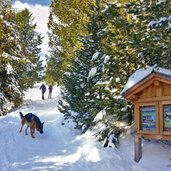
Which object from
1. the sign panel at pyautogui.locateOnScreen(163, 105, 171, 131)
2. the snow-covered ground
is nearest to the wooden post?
the snow-covered ground

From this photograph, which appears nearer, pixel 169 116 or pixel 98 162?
pixel 169 116

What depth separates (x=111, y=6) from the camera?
35.2 ft

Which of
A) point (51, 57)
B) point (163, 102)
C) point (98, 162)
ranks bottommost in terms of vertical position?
point (98, 162)

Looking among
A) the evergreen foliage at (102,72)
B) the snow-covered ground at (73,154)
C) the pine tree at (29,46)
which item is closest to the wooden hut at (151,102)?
the snow-covered ground at (73,154)

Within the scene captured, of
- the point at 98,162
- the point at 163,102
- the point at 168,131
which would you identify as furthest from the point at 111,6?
the point at 98,162

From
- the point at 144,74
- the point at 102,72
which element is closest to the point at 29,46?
the point at 102,72

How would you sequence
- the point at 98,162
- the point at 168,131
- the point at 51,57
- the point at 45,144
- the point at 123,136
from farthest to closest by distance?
1. the point at 51,57
2. the point at 45,144
3. the point at 123,136
4. the point at 98,162
5. the point at 168,131

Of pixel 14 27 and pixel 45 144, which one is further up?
pixel 14 27

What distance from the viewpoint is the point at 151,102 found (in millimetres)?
11281

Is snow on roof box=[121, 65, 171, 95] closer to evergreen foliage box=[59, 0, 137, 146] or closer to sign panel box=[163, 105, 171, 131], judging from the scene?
sign panel box=[163, 105, 171, 131]

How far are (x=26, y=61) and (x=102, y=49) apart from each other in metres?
11.4

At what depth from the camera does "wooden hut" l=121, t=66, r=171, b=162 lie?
34.9ft

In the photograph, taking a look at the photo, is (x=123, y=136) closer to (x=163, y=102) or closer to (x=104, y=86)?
(x=104, y=86)

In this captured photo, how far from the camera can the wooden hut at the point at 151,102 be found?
1063cm
